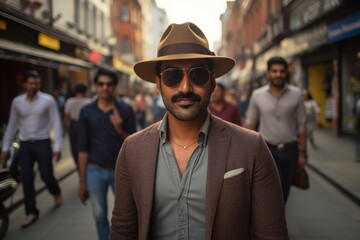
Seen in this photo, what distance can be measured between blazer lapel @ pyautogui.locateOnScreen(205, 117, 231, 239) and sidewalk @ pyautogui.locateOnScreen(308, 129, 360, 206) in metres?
5.42

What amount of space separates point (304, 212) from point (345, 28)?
8419 mm

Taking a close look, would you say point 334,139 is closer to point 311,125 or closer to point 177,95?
point 311,125

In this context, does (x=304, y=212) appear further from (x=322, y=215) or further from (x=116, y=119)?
(x=116, y=119)

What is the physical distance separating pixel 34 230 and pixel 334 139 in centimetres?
1190

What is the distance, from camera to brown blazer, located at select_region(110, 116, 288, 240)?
187 centimetres

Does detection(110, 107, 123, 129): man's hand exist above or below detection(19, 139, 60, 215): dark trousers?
above

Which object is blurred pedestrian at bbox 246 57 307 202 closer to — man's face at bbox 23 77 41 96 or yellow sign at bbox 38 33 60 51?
man's face at bbox 23 77 41 96

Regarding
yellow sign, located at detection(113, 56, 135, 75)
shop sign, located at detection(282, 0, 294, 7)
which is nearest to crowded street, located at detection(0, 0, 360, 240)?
shop sign, located at detection(282, 0, 294, 7)

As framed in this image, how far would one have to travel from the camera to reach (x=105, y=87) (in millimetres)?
4422

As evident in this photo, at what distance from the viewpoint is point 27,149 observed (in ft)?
18.9

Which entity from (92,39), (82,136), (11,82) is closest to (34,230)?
(82,136)

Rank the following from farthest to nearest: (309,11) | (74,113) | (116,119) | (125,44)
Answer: (125,44) < (309,11) < (74,113) < (116,119)

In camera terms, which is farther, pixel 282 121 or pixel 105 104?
pixel 282 121

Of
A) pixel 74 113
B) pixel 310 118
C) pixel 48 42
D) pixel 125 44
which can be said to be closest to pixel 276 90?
pixel 74 113
